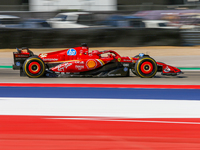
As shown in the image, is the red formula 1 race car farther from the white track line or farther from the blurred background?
the blurred background

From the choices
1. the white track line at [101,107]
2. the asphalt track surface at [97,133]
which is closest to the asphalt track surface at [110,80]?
the white track line at [101,107]

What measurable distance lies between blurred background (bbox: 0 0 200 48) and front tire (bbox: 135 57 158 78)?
6.78 meters

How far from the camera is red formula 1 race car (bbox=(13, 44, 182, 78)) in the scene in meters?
8.77

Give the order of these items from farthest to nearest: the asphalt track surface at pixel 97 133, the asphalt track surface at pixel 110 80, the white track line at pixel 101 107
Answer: the asphalt track surface at pixel 110 80, the white track line at pixel 101 107, the asphalt track surface at pixel 97 133

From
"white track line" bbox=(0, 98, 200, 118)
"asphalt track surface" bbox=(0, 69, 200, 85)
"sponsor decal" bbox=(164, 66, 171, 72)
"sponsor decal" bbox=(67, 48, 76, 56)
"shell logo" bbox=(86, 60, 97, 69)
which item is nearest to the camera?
"white track line" bbox=(0, 98, 200, 118)

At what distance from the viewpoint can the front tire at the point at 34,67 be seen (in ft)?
28.7

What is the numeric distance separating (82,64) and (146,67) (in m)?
1.94

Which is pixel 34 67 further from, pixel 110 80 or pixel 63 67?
pixel 110 80

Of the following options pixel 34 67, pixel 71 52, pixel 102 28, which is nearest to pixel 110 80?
pixel 71 52

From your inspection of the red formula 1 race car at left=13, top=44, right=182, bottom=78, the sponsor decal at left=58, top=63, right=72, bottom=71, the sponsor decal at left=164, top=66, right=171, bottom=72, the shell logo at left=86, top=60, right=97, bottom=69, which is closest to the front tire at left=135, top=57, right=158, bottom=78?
the red formula 1 race car at left=13, top=44, right=182, bottom=78

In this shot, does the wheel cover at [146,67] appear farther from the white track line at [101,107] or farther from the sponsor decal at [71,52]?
the white track line at [101,107]

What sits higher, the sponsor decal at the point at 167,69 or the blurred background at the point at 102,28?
the blurred background at the point at 102,28

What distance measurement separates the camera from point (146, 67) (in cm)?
899

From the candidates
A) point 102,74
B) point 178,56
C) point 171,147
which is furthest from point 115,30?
point 171,147
